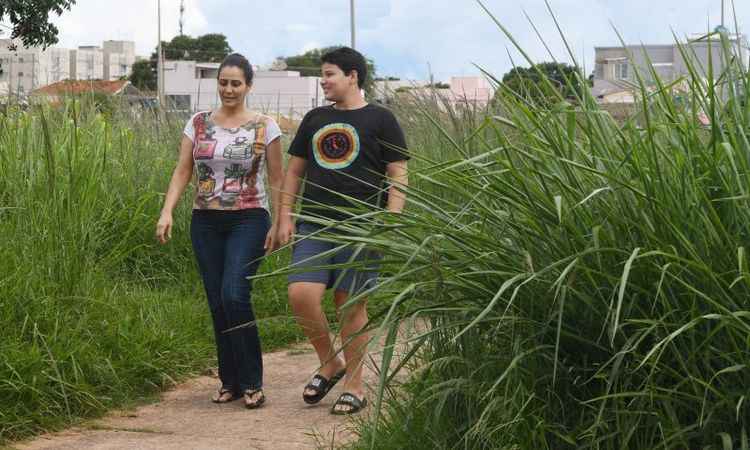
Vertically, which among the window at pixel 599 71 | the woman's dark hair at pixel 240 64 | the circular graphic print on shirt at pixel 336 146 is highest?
the window at pixel 599 71

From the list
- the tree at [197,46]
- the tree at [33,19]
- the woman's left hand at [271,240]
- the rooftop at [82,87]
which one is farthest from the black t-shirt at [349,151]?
the tree at [197,46]

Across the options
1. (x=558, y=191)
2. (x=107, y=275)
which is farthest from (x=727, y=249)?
(x=107, y=275)

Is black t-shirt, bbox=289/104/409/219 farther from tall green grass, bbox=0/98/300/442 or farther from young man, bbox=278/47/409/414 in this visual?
tall green grass, bbox=0/98/300/442

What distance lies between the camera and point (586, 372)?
154 inches

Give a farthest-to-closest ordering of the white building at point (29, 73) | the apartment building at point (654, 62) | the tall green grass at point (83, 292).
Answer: the white building at point (29, 73) → the tall green grass at point (83, 292) → the apartment building at point (654, 62)

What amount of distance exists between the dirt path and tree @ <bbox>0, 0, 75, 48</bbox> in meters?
20.1

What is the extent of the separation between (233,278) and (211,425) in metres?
0.79

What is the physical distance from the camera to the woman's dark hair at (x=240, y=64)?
6.62m

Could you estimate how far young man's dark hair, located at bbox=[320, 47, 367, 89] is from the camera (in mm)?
6281

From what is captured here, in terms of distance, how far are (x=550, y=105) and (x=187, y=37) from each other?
112750mm

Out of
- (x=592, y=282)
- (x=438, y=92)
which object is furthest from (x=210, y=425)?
(x=438, y=92)

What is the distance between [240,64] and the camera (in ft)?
21.8

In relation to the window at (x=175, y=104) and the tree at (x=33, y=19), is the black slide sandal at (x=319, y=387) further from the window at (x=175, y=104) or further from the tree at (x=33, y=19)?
the tree at (x=33, y=19)

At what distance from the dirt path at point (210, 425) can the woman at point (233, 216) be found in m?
0.17
